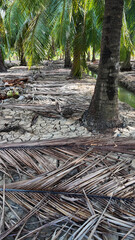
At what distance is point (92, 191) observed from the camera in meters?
1.44

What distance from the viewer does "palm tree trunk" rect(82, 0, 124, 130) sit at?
2.24 metres

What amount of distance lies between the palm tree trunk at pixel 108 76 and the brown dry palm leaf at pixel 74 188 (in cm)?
67

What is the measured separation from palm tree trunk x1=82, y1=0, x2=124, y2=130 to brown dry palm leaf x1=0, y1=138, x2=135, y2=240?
0.67 m

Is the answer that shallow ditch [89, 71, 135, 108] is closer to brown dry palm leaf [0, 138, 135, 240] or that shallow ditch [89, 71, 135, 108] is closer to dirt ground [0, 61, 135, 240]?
dirt ground [0, 61, 135, 240]

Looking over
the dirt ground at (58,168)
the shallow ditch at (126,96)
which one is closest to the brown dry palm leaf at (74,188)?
the dirt ground at (58,168)

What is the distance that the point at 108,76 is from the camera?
8.04 feet

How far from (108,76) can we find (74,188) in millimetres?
1568

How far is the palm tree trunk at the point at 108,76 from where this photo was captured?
2.24 m

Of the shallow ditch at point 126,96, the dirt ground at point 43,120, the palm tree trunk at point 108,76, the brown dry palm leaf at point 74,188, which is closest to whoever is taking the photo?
the brown dry palm leaf at point 74,188

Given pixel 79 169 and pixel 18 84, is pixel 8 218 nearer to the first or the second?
pixel 79 169

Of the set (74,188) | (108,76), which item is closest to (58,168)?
(74,188)

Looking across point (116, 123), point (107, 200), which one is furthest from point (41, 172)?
point (116, 123)

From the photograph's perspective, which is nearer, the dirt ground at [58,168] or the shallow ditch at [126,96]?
the dirt ground at [58,168]

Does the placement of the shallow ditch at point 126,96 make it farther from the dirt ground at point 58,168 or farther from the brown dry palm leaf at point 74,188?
the brown dry palm leaf at point 74,188
